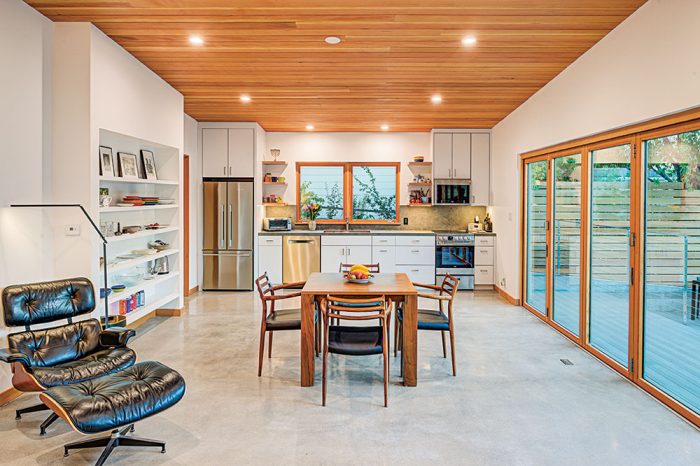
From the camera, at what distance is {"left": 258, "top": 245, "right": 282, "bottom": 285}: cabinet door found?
8156 millimetres

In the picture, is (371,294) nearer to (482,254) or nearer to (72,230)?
(72,230)

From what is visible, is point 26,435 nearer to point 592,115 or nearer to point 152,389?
point 152,389

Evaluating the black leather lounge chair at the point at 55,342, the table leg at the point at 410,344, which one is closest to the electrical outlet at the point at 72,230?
the black leather lounge chair at the point at 55,342

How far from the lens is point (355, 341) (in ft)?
12.0

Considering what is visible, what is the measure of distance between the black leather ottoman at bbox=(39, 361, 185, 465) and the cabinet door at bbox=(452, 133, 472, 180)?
6.45 m

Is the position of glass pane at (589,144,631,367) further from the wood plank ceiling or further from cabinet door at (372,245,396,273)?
cabinet door at (372,245,396,273)

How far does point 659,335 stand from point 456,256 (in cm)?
459

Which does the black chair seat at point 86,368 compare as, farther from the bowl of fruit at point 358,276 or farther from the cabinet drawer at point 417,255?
the cabinet drawer at point 417,255

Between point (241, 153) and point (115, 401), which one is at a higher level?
point (241, 153)

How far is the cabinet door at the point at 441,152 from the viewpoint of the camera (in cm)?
836

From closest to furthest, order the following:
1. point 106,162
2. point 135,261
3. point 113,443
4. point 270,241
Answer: point 113,443 < point 106,162 < point 135,261 < point 270,241

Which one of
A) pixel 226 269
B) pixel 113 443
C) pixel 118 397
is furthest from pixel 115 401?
pixel 226 269

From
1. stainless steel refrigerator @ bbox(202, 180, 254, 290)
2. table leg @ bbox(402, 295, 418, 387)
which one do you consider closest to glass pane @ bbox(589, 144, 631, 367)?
table leg @ bbox(402, 295, 418, 387)

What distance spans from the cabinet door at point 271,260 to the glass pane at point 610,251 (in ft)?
16.0
